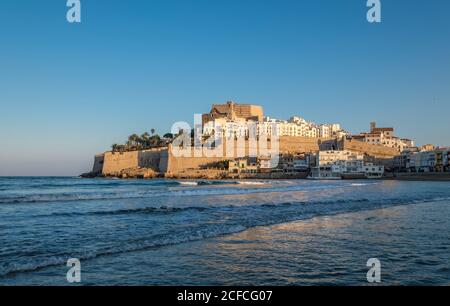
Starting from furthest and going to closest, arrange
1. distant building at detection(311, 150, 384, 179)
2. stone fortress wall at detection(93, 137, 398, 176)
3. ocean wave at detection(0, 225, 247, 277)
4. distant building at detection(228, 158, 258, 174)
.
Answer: stone fortress wall at detection(93, 137, 398, 176)
distant building at detection(228, 158, 258, 174)
distant building at detection(311, 150, 384, 179)
ocean wave at detection(0, 225, 247, 277)

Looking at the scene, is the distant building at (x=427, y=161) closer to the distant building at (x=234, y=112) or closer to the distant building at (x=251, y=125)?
the distant building at (x=251, y=125)

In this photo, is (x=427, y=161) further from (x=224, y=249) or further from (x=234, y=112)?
(x=224, y=249)

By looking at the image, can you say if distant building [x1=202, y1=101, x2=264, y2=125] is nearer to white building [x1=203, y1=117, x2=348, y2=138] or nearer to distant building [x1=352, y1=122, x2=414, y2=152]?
white building [x1=203, y1=117, x2=348, y2=138]

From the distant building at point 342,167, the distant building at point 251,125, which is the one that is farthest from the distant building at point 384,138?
the distant building at point 342,167

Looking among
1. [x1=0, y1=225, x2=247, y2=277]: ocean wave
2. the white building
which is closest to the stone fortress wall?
the white building

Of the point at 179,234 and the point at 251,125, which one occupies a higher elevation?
the point at 251,125

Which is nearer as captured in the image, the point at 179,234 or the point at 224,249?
the point at 224,249

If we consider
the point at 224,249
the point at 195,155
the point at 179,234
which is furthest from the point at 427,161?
the point at 224,249

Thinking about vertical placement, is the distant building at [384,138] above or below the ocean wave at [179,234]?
above

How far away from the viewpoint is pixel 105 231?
28.5 ft

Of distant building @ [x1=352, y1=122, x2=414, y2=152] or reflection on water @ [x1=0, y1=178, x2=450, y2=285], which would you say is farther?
distant building @ [x1=352, y1=122, x2=414, y2=152]

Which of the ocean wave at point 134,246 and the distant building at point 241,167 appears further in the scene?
the distant building at point 241,167
